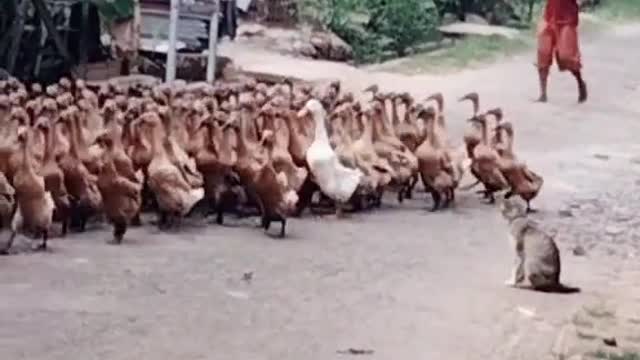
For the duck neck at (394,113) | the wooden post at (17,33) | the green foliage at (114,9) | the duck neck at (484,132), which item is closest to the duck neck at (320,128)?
the duck neck at (394,113)

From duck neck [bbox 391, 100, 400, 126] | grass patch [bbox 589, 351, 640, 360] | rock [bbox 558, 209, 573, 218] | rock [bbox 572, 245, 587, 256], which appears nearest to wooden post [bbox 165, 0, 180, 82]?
duck neck [bbox 391, 100, 400, 126]

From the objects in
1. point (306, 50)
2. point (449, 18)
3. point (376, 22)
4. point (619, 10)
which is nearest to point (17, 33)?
point (306, 50)

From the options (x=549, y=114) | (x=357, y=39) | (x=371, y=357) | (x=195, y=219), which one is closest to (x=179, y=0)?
(x=195, y=219)

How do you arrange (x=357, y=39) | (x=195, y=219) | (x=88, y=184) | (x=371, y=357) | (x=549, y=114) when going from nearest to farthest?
(x=371, y=357) → (x=88, y=184) → (x=195, y=219) → (x=549, y=114) → (x=357, y=39)

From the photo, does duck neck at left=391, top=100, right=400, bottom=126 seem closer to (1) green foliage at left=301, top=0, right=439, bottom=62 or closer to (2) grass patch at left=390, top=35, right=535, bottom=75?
(2) grass patch at left=390, top=35, right=535, bottom=75

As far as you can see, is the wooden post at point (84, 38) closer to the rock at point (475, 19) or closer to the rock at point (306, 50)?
the rock at point (306, 50)

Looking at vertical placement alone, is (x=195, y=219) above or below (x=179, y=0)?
below

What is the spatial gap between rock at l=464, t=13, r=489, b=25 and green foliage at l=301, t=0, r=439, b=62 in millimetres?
3430

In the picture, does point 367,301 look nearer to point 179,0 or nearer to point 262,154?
point 262,154

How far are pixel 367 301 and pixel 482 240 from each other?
2.12 m

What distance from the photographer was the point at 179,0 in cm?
1360

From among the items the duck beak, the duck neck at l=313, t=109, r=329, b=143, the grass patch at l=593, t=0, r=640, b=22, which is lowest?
the duck neck at l=313, t=109, r=329, b=143

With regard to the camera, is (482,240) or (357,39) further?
(357,39)

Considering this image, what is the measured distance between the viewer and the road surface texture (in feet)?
24.4
